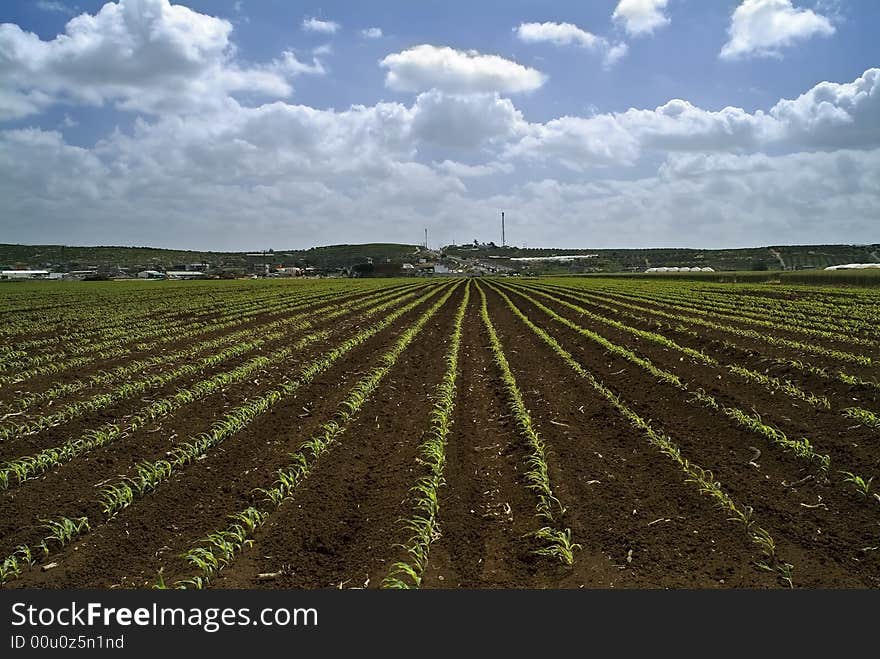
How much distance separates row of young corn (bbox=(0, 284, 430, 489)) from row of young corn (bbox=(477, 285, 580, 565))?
18.9ft

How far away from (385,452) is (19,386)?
9093 millimetres

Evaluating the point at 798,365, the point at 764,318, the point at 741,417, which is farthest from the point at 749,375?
the point at 764,318

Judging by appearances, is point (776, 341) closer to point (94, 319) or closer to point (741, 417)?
point (741, 417)

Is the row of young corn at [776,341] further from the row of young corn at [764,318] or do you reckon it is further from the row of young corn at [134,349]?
the row of young corn at [134,349]

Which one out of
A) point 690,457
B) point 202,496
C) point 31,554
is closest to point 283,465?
point 202,496

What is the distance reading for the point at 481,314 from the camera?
2697cm

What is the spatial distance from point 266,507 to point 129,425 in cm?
396

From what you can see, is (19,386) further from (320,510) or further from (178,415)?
(320,510)

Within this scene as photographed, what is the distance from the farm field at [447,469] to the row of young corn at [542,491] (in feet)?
0.11

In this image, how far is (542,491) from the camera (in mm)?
6070

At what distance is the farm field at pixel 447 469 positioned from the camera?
4676 mm

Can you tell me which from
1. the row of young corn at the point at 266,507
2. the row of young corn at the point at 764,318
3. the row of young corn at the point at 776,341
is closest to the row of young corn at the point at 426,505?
the row of young corn at the point at 266,507

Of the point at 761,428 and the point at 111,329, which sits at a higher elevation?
the point at 111,329

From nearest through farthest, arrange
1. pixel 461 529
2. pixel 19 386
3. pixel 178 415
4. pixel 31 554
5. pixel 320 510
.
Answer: pixel 31 554 < pixel 461 529 < pixel 320 510 < pixel 178 415 < pixel 19 386
